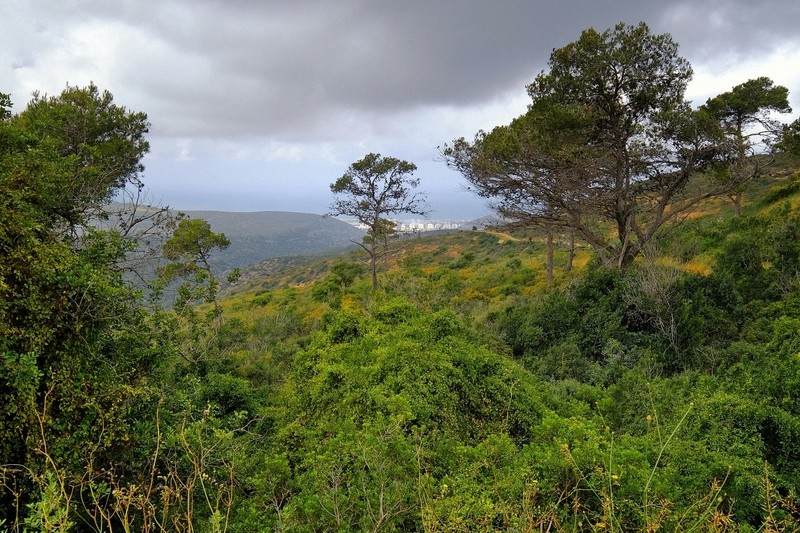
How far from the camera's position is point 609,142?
12852mm

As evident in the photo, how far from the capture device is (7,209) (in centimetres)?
389

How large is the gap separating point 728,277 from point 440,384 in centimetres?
977

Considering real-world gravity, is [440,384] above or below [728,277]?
below

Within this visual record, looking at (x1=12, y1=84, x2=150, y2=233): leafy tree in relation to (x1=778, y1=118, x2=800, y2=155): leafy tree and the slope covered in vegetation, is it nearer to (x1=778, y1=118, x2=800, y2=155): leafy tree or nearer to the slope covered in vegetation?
the slope covered in vegetation

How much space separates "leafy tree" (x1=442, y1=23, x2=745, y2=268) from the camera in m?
11.8

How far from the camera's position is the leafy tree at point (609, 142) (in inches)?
466

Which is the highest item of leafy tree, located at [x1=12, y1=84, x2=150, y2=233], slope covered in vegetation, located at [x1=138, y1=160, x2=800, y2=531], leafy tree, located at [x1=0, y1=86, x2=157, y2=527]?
leafy tree, located at [x1=12, y1=84, x2=150, y2=233]

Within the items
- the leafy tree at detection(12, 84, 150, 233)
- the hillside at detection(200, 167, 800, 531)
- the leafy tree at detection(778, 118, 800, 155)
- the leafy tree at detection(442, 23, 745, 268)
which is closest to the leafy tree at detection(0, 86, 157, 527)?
the leafy tree at detection(12, 84, 150, 233)

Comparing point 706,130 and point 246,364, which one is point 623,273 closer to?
point 706,130

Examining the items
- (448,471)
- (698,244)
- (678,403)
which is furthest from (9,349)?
(698,244)

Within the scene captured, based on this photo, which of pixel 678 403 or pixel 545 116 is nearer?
pixel 678 403

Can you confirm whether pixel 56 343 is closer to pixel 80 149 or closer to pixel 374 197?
pixel 80 149

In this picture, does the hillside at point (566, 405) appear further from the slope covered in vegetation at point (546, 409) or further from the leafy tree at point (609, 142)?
the leafy tree at point (609, 142)

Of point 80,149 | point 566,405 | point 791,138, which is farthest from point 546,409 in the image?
point 791,138
